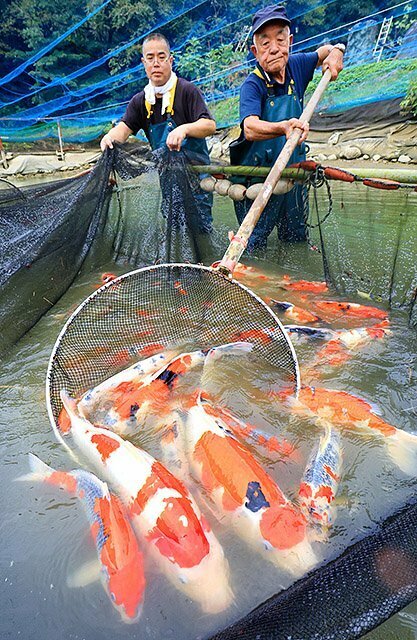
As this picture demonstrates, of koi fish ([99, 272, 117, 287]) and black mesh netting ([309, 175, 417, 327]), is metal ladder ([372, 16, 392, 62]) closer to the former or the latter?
black mesh netting ([309, 175, 417, 327])

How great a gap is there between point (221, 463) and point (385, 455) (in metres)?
0.89

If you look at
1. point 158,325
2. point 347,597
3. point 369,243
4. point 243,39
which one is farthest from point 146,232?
point 243,39

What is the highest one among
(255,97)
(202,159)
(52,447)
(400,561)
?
(255,97)

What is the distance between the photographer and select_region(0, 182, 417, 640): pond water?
1729 mm

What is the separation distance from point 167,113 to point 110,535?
397cm

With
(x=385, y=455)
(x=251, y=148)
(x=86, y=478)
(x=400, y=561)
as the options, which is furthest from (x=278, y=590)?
(x=251, y=148)

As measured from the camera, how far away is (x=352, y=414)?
2.64 meters

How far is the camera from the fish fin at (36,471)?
2.34 m

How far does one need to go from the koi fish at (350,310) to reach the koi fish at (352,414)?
3.65ft

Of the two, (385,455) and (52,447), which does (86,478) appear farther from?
(385,455)

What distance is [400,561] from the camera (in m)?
1.47

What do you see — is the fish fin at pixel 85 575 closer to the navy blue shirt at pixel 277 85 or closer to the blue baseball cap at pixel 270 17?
the navy blue shirt at pixel 277 85

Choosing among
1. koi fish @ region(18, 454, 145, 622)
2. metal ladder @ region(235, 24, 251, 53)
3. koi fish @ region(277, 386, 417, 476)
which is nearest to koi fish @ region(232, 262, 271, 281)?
koi fish @ region(277, 386, 417, 476)

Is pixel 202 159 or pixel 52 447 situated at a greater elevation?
pixel 202 159
